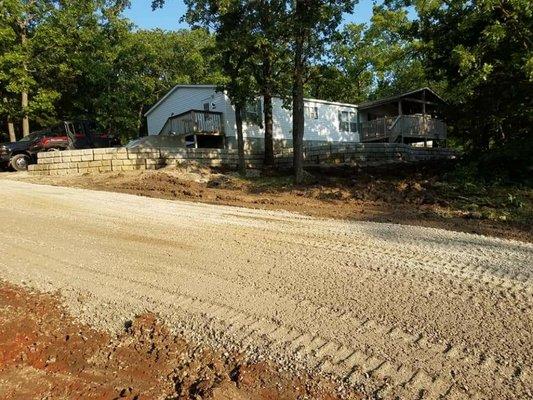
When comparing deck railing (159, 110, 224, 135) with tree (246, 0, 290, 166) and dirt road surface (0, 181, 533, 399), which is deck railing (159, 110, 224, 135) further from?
dirt road surface (0, 181, 533, 399)

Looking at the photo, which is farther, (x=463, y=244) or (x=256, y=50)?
(x=256, y=50)

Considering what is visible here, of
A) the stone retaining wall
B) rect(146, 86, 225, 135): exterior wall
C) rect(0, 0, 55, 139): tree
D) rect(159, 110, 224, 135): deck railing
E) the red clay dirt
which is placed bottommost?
the red clay dirt

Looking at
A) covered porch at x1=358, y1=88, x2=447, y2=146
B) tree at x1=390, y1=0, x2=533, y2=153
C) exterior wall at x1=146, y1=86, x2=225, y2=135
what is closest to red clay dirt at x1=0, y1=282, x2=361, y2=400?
tree at x1=390, y1=0, x2=533, y2=153

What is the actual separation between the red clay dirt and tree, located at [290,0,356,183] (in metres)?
10.8

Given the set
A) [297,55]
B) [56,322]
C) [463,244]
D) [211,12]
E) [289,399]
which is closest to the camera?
[289,399]

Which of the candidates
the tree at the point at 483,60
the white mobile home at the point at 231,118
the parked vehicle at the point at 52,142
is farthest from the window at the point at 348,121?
the parked vehicle at the point at 52,142

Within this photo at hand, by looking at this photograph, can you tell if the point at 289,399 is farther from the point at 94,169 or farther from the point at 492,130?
the point at 492,130

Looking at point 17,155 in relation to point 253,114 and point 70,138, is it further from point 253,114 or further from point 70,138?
point 253,114

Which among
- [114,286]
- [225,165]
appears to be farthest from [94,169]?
[114,286]

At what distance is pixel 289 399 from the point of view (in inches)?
122

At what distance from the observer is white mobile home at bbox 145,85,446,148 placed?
24.3m

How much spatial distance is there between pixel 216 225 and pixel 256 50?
907 cm

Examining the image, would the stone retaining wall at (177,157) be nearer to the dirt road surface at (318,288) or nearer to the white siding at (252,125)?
the white siding at (252,125)

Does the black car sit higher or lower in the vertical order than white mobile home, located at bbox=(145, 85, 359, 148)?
lower
